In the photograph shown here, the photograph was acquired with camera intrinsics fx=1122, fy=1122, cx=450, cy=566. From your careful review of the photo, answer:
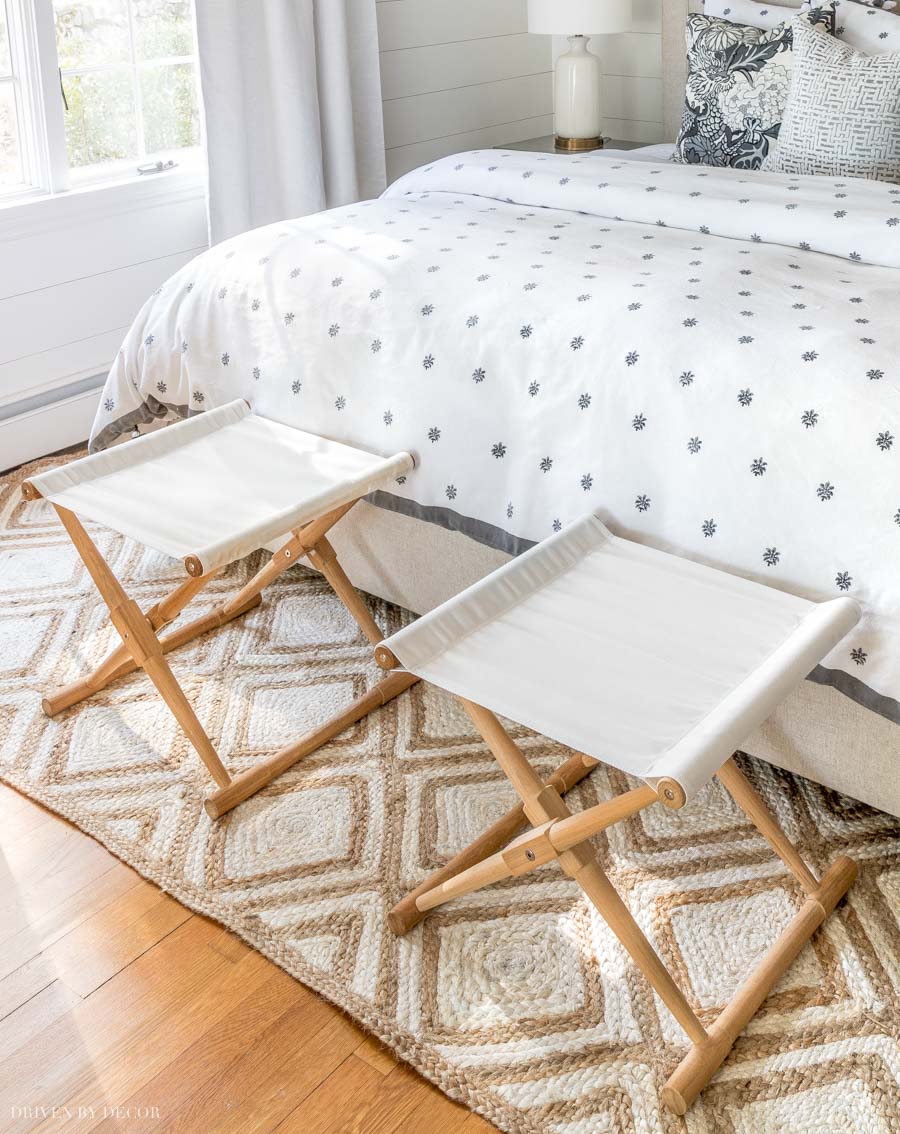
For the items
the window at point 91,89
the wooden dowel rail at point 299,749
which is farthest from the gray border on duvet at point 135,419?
the window at point 91,89

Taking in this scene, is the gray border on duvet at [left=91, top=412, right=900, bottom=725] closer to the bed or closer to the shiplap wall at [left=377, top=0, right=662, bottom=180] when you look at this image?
the bed

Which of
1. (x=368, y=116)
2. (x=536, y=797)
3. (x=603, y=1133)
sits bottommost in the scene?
(x=603, y=1133)

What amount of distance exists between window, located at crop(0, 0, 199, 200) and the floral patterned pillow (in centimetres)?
139

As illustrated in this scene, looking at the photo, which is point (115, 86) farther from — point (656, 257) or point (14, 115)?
point (656, 257)

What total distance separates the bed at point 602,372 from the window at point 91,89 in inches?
33.9

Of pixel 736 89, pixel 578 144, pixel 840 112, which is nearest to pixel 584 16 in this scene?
pixel 578 144

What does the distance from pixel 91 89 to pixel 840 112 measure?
72.6 inches

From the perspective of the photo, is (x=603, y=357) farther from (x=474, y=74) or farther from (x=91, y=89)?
(x=474, y=74)

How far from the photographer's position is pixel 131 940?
1.49 m

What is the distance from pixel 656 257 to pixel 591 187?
0.41 m

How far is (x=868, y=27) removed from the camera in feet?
8.24

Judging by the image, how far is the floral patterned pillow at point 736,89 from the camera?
2504 mm

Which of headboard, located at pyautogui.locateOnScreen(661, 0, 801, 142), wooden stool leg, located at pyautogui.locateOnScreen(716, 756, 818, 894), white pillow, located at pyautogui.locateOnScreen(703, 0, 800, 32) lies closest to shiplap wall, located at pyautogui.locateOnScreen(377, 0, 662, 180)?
headboard, located at pyautogui.locateOnScreen(661, 0, 801, 142)

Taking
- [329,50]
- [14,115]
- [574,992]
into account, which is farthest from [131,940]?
[329,50]
